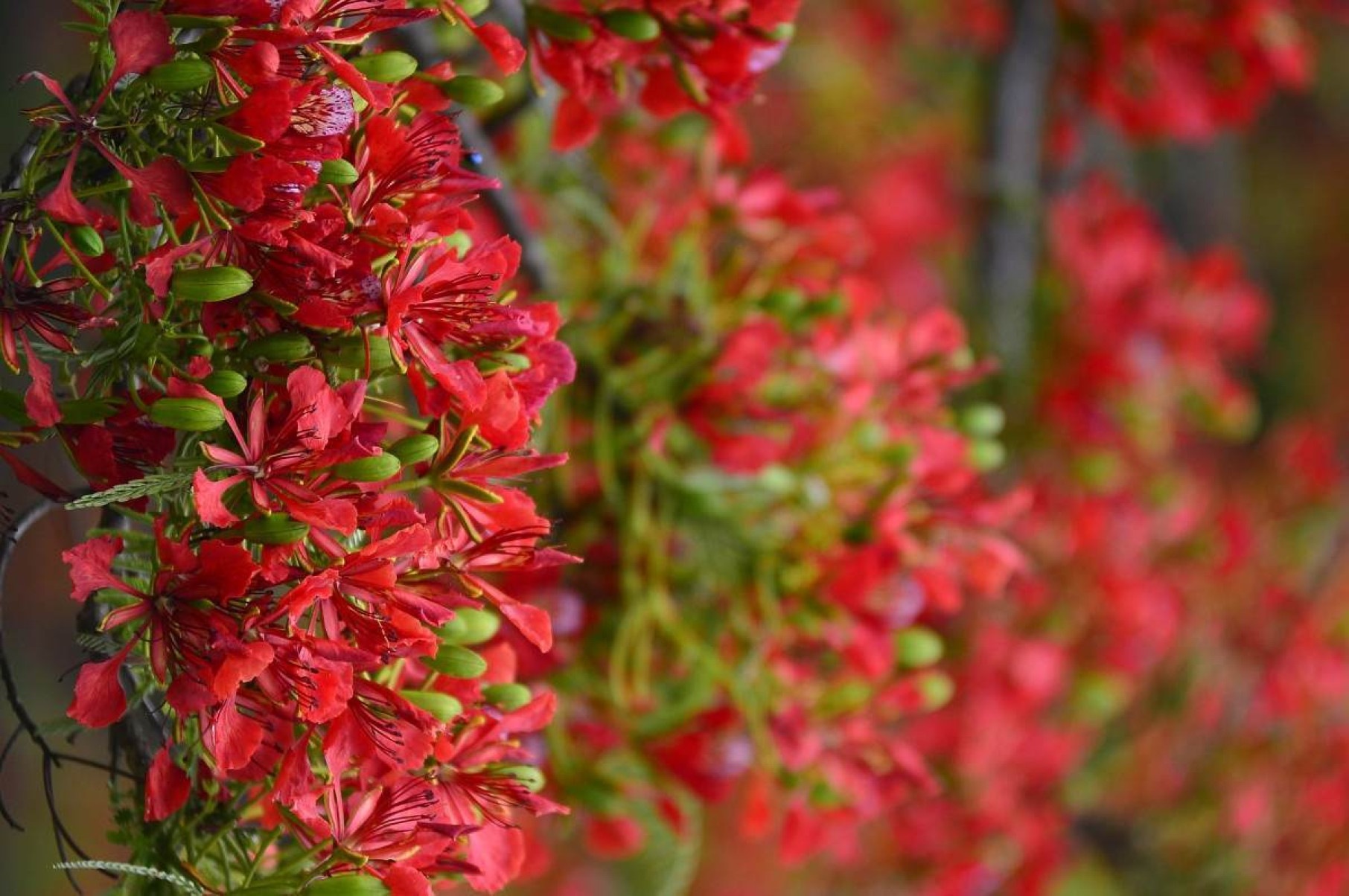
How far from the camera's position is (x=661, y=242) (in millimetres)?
573

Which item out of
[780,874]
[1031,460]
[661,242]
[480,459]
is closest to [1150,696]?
[1031,460]

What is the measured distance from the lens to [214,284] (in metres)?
0.28

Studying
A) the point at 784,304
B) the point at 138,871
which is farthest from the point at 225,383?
the point at 784,304

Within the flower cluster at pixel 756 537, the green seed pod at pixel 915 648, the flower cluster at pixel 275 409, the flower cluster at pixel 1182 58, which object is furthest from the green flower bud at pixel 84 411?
the flower cluster at pixel 1182 58

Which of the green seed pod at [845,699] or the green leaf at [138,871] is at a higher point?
the green leaf at [138,871]

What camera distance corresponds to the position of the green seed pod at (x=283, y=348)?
0.96 feet

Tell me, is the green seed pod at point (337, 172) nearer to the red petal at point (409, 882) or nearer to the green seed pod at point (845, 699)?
the red petal at point (409, 882)

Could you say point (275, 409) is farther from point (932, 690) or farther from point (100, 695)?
point (932, 690)

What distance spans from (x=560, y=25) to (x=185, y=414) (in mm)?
176

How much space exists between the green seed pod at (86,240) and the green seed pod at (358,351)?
58mm

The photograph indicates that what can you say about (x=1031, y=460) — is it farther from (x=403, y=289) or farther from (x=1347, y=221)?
(x=1347, y=221)

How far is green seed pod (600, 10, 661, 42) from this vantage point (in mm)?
371

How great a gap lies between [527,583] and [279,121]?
0.24m

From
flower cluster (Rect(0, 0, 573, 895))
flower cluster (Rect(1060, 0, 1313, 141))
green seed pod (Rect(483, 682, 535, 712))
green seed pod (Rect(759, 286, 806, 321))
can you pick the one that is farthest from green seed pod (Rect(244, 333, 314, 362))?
flower cluster (Rect(1060, 0, 1313, 141))
